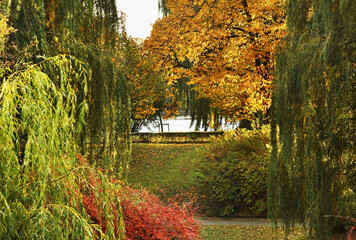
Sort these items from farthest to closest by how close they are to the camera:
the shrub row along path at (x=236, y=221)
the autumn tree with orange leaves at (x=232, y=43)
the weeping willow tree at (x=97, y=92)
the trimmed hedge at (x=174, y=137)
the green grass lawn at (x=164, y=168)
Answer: the trimmed hedge at (x=174, y=137), the green grass lawn at (x=164, y=168), the autumn tree with orange leaves at (x=232, y=43), the shrub row along path at (x=236, y=221), the weeping willow tree at (x=97, y=92)

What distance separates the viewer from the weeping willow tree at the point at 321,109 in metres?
5.24

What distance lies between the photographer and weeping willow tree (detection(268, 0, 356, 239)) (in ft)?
17.2

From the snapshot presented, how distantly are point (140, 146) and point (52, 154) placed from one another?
15277mm

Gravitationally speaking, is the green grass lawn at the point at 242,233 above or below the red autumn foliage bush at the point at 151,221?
below

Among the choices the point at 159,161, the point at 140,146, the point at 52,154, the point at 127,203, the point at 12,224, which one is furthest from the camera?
the point at 140,146

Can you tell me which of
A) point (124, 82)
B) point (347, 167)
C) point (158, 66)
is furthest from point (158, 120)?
A: point (347, 167)

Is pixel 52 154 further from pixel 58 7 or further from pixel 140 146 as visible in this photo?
pixel 140 146

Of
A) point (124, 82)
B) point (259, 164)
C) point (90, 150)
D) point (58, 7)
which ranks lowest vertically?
point (259, 164)

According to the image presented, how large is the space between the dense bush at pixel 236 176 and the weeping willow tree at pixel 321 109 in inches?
215

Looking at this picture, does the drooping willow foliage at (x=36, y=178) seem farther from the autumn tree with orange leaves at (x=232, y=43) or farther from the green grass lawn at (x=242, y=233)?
the autumn tree with orange leaves at (x=232, y=43)

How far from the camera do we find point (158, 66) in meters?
17.6

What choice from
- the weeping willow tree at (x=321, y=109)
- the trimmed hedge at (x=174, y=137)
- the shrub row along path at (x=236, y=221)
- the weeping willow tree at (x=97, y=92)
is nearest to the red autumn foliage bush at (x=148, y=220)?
the weeping willow tree at (x=97, y=92)

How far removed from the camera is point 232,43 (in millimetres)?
14508

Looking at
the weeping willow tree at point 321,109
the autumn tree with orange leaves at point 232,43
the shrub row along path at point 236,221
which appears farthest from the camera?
the autumn tree with orange leaves at point 232,43
